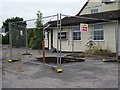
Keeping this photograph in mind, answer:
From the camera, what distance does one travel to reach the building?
773 inches

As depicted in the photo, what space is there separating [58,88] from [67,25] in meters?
16.0

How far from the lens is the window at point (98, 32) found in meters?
20.5

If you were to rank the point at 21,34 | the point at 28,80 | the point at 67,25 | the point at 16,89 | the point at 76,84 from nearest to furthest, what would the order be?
the point at 16,89
the point at 76,84
the point at 28,80
the point at 21,34
the point at 67,25

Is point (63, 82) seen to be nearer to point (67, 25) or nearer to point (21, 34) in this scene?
point (21, 34)

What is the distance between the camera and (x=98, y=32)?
20844mm

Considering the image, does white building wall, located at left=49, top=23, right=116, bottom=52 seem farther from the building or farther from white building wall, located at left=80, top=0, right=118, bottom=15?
white building wall, located at left=80, top=0, right=118, bottom=15

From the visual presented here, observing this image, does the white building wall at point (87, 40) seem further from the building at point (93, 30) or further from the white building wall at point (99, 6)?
the white building wall at point (99, 6)

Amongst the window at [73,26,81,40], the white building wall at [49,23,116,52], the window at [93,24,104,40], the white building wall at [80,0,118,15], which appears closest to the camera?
the white building wall at [49,23,116,52]

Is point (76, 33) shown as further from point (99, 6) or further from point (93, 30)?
point (99, 6)

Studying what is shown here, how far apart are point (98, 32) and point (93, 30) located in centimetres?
56

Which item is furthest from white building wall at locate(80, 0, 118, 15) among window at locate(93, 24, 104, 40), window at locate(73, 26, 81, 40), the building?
window at locate(73, 26, 81, 40)

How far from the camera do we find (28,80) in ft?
30.0

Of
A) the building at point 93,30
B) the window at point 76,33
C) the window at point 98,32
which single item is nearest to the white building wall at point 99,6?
the building at point 93,30

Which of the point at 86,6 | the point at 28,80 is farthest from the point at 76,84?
the point at 86,6
